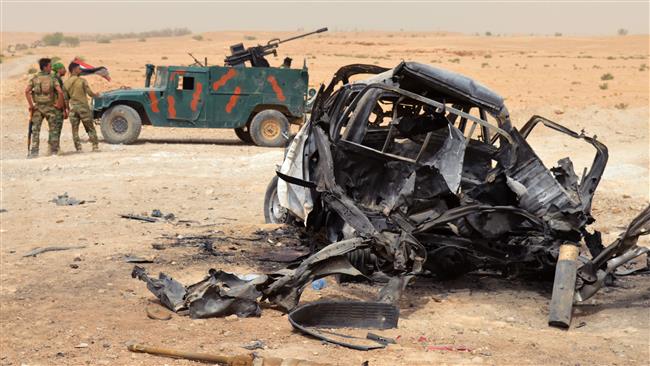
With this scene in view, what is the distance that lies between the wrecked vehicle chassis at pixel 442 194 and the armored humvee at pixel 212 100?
466 inches

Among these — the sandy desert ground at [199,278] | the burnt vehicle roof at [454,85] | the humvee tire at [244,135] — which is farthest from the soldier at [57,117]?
the burnt vehicle roof at [454,85]

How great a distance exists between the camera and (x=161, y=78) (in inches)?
804

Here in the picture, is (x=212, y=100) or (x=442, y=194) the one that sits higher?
(x=442, y=194)

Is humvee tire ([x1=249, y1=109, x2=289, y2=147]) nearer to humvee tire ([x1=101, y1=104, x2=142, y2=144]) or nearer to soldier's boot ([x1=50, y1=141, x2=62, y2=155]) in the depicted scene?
humvee tire ([x1=101, y1=104, x2=142, y2=144])

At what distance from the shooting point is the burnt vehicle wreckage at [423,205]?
6.93 metres

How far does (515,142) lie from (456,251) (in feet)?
3.34

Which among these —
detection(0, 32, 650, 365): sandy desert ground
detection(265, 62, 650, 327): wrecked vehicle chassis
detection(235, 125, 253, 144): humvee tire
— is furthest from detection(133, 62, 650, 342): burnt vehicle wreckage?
detection(235, 125, 253, 144): humvee tire

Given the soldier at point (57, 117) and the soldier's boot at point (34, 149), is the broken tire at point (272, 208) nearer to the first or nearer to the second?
the soldier at point (57, 117)

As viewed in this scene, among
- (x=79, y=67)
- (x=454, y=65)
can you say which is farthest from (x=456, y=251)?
(x=454, y=65)

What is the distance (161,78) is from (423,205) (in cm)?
1376

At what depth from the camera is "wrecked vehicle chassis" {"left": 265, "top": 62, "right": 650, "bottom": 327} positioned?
23.9 ft

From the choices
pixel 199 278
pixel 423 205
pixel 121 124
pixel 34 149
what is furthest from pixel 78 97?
pixel 423 205

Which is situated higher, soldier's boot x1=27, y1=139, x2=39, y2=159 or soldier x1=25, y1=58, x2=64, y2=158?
soldier x1=25, y1=58, x2=64, y2=158

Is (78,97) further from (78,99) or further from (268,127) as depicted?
(268,127)
